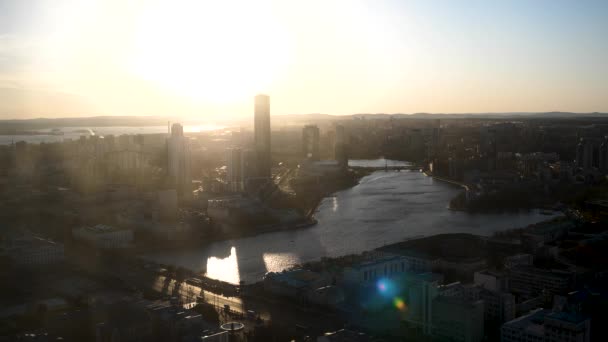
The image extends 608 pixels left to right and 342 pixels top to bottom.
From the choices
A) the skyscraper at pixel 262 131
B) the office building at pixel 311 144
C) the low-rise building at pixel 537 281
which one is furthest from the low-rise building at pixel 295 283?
the office building at pixel 311 144

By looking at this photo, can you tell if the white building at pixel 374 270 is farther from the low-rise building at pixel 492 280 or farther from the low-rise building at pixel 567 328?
the low-rise building at pixel 567 328

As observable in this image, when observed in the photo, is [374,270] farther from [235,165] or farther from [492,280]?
[235,165]

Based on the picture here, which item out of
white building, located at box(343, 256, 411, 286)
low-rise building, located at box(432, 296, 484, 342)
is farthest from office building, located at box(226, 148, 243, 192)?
low-rise building, located at box(432, 296, 484, 342)

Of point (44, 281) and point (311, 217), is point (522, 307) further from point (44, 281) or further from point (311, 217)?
point (311, 217)

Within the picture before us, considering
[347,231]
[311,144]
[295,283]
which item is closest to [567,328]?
[295,283]

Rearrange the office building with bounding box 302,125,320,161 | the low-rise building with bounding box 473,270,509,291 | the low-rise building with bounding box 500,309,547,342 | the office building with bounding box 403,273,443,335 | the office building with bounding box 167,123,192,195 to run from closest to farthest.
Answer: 1. the low-rise building with bounding box 500,309,547,342
2. the office building with bounding box 403,273,443,335
3. the low-rise building with bounding box 473,270,509,291
4. the office building with bounding box 167,123,192,195
5. the office building with bounding box 302,125,320,161

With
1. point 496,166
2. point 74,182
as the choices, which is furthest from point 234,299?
point 496,166

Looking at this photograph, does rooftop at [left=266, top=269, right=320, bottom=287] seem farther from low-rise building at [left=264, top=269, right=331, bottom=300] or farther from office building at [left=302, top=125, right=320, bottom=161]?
office building at [left=302, top=125, right=320, bottom=161]
